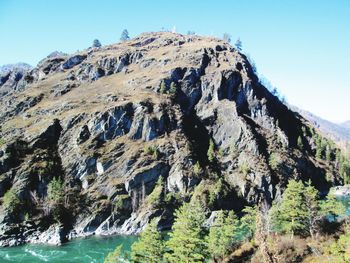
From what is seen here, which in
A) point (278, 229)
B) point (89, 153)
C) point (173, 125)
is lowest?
point (278, 229)

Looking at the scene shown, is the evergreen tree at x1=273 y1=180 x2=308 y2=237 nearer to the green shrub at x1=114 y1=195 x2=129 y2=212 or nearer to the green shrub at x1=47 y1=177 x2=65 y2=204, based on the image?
the green shrub at x1=114 y1=195 x2=129 y2=212

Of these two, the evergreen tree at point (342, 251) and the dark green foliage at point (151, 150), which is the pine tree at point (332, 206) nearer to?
the evergreen tree at point (342, 251)

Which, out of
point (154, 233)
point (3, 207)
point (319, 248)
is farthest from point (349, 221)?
point (3, 207)

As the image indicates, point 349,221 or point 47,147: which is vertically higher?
point 47,147

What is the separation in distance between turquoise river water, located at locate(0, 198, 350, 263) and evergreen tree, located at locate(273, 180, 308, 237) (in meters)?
49.4

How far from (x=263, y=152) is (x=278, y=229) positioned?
94.3 meters

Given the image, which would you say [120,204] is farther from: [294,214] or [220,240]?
[294,214]

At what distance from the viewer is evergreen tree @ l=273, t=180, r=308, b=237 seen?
279ft

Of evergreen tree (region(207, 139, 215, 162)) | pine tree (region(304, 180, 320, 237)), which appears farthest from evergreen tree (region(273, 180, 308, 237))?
evergreen tree (region(207, 139, 215, 162))

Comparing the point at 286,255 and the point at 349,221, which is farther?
the point at 349,221

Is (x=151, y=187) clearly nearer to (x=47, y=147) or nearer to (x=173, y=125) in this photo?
(x=173, y=125)

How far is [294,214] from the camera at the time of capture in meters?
85.1

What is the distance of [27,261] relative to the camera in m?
107

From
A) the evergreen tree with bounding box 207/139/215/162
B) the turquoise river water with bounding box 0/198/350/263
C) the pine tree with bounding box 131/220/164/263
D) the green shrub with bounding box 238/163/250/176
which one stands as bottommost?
the turquoise river water with bounding box 0/198/350/263
